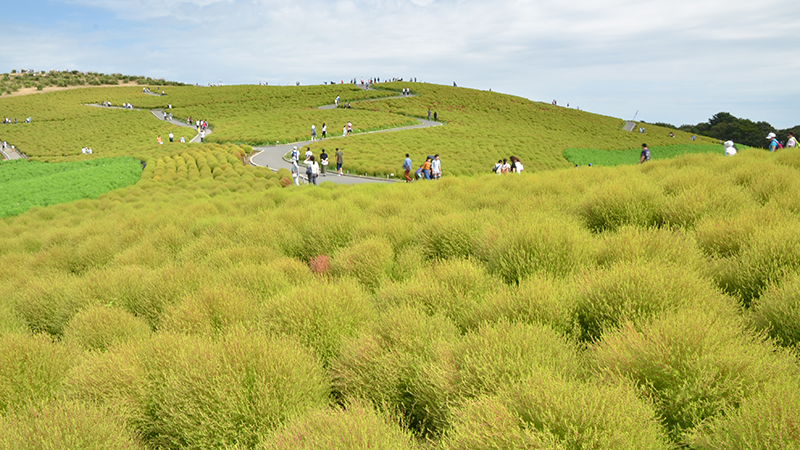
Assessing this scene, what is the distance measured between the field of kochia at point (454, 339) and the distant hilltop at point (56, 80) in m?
116

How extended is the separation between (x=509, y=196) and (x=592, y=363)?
5773 millimetres

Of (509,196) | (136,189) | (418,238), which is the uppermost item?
(509,196)

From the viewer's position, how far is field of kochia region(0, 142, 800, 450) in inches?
102

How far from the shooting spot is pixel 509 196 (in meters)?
8.68

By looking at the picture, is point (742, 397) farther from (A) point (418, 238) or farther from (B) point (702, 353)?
(A) point (418, 238)

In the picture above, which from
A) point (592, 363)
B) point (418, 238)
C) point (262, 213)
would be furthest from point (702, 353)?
point (262, 213)

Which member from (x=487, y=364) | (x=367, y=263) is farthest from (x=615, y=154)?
(x=487, y=364)

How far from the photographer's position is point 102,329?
4.65 metres

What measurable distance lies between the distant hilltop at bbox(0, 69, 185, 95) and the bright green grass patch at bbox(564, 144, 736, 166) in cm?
10947

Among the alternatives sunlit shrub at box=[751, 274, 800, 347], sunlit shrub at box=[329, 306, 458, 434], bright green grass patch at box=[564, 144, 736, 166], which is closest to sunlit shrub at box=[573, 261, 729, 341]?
sunlit shrub at box=[751, 274, 800, 347]

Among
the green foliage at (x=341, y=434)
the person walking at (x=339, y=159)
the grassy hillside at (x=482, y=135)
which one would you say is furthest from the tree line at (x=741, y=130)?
the green foliage at (x=341, y=434)

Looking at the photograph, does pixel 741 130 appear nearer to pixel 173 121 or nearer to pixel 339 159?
pixel 339 159

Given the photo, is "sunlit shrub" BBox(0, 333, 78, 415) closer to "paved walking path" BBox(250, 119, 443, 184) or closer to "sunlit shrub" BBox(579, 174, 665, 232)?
"sunlit shrub" BBox(579, 174, 665, 232)

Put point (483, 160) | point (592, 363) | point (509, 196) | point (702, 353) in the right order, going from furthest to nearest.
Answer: point (483, 160)
point (509, 196)
point (592, 363)
point (702, 353)
